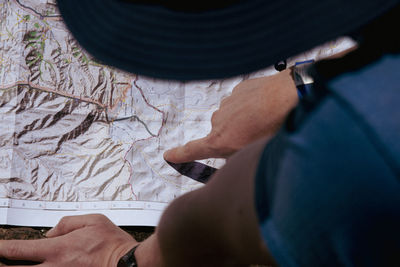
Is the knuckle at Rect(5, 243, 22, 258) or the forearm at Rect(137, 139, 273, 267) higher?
the forearm at Rect(137, 139, 273, 267)

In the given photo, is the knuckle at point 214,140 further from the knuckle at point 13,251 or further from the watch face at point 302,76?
the knuckle at point 13,251

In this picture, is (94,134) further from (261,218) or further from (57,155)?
(261,218)

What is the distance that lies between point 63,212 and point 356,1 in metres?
0.84

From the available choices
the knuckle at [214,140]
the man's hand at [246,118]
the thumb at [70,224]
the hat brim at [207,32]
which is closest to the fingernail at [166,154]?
the man's hand at [246,118]

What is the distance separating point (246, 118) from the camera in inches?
33.7

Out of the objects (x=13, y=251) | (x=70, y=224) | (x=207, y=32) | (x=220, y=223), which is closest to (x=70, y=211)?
(x=70, y=224)

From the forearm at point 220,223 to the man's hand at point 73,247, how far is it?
0.93 ft

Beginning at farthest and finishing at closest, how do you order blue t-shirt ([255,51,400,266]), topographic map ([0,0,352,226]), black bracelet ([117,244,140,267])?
topographic map ([0,0,352,226]) < black bracelet ([117,244,140,267]) < blue t-shirt ([255,51,400,266])

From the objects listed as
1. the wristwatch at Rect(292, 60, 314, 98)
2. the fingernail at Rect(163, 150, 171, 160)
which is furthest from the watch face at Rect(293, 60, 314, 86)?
the fingernail at Rect(163, 150, 171, 160)

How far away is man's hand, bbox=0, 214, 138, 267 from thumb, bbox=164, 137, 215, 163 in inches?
10.1

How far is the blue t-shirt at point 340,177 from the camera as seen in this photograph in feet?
1.06

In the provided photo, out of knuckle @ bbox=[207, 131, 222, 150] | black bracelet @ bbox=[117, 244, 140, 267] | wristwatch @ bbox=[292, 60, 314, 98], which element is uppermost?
wristwatch @ bbox=[292, 60, 314, 98]

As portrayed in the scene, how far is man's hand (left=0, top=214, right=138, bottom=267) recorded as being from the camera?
82 centimetres

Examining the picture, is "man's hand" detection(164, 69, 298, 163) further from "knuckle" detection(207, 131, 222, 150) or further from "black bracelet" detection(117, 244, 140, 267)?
"black bracelet" detection(117, 244, 140, 267)
